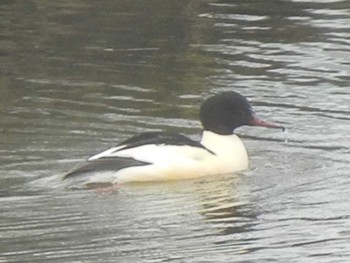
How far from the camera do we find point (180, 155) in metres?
13.2

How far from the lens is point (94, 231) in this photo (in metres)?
→ 11.4

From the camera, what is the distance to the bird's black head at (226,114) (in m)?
13.8

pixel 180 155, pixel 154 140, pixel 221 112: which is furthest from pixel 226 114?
pixel 154 140

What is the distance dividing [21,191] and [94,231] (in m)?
1.37

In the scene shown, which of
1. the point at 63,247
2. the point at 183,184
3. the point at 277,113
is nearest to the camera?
the point at 63,247

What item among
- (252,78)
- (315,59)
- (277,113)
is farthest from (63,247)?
(315,59)

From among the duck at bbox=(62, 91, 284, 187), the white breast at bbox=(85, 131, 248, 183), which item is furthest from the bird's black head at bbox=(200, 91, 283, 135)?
the white breast at bbox=(85, 131, 248, 183)

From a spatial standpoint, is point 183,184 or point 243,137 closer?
point 183,184

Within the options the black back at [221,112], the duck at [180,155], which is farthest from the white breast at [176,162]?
the black back at [221,112]

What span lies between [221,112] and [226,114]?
0.05 metres

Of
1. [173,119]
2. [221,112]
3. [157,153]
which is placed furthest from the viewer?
[173,119]

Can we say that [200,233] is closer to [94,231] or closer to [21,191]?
[94,231]

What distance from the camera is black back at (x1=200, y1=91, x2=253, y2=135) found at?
13.8 metres

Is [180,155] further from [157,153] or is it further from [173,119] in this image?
[173,119]
